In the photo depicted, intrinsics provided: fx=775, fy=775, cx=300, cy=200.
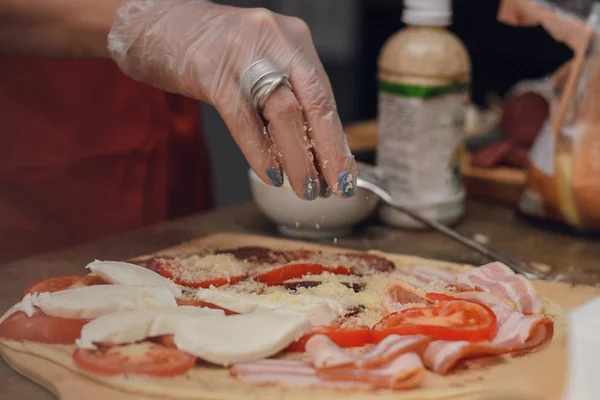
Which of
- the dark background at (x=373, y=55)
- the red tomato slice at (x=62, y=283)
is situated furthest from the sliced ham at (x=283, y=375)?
the dark background at (x=373, y=55)

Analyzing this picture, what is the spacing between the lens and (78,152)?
192cm

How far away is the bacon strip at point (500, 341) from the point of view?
1.06m

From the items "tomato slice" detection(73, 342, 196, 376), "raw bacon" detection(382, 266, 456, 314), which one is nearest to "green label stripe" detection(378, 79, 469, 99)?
"raw bacon" detection(382, 266, 456, 314)

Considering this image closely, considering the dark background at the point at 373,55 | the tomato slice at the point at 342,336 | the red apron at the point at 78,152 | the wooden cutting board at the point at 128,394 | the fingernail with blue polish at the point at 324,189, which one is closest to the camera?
the wooden cutting board at the point at 128,394

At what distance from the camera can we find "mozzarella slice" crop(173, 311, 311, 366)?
1.04 m

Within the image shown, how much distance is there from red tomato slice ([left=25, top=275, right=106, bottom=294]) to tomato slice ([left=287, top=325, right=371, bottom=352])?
1.30 ft

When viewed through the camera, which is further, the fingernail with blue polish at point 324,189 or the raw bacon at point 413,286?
the fingernail with blue polish at point 324,189

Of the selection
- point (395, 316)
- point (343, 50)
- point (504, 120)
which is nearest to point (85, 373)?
point (395, 316)

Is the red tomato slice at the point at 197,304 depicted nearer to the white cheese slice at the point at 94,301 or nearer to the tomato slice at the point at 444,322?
the white cheese slice at the point at 94,301

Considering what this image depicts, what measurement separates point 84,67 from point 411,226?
90 centimetres

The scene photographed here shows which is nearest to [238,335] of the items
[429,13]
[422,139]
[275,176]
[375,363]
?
[375,363]

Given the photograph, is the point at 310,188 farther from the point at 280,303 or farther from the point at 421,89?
the point at 421,89

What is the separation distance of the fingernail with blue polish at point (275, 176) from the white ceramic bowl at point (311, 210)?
9.8 inches

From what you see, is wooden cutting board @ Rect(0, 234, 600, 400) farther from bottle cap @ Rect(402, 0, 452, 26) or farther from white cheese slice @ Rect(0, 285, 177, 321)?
bottle cap @ Rect(402, 0, 452, 26)
